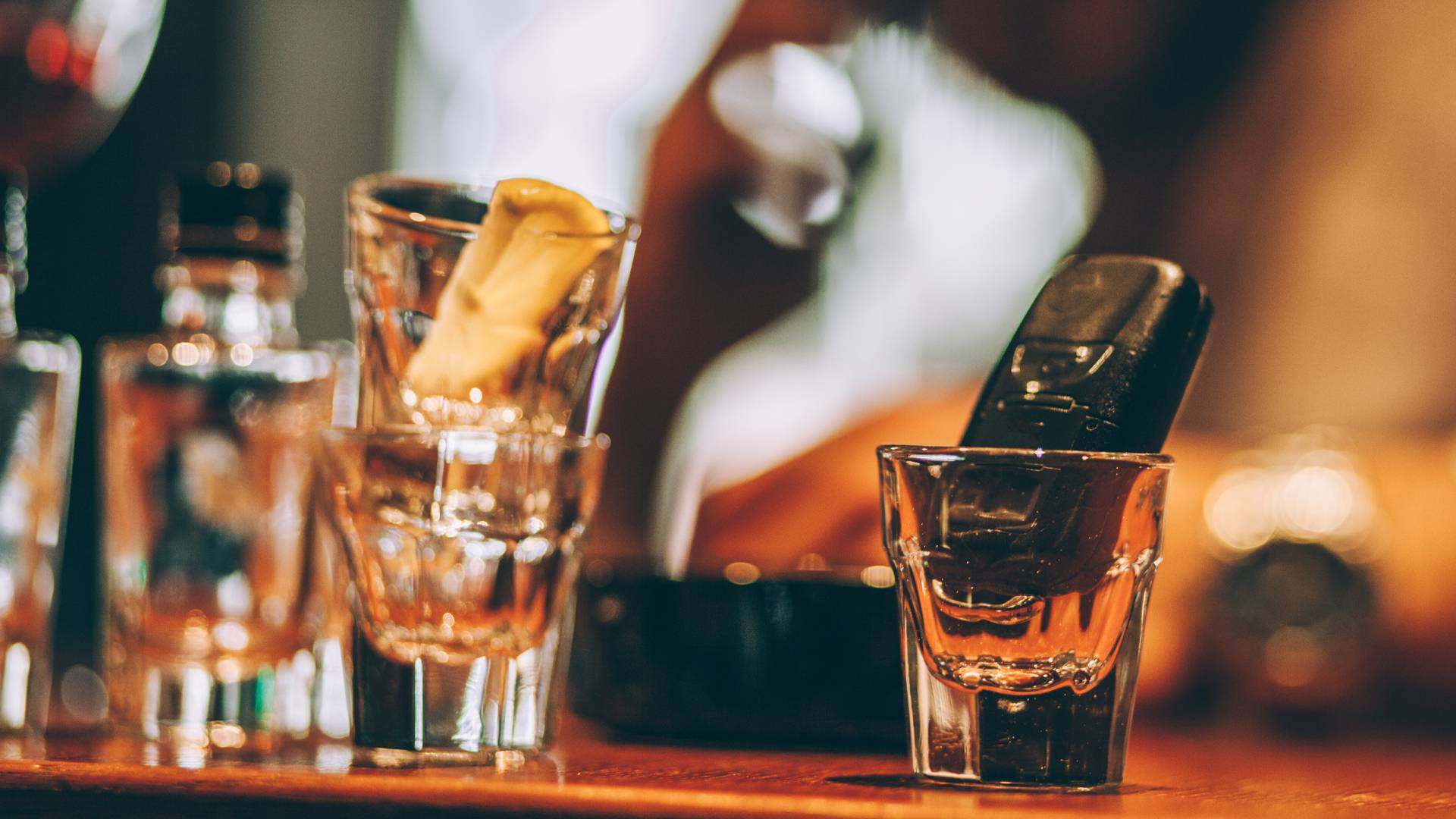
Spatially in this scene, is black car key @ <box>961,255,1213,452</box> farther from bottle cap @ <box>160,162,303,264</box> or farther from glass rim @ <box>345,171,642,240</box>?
bottle cap @ <box>160,162,303,264</box>

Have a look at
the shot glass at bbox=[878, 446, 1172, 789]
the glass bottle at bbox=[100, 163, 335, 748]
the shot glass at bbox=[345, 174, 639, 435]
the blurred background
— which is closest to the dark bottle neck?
the glass bottle at bbox=[100, 163, 335, 748]

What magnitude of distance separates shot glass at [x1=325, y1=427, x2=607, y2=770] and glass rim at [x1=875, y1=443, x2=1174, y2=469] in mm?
92

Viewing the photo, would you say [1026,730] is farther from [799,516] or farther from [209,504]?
[799,516]

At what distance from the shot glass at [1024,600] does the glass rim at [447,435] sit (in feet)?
0.27

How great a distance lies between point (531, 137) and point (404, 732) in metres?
1.66

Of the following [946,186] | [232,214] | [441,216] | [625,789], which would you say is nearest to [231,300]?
[232,214]

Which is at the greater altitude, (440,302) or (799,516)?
(440,302)

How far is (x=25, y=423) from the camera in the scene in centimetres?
47

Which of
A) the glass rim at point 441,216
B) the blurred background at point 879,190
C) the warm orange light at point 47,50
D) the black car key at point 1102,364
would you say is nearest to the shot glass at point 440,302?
the glass rim at point 441,216

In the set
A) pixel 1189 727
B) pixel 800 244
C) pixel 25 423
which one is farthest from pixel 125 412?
pixel 800 244

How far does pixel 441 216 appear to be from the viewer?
0.36 m

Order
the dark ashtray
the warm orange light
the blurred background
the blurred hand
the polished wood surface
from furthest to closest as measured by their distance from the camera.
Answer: the blurred background < the blurred hand < the warm orange light < the dark ashtray < the polished wood surface

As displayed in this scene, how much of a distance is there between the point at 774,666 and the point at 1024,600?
0.13 m

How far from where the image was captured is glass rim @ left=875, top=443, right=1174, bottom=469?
12.1 inches
